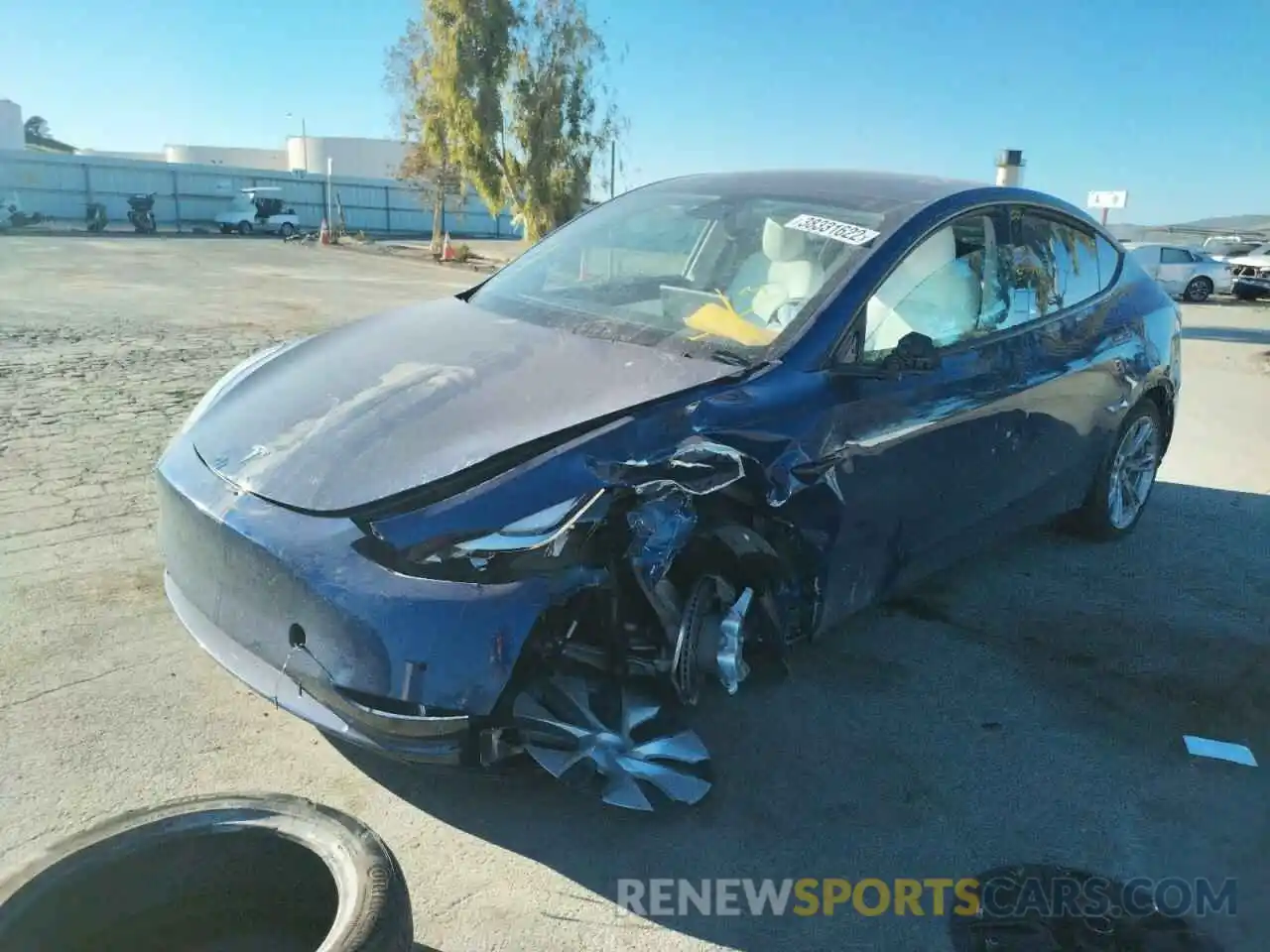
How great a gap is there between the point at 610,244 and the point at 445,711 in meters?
2.39

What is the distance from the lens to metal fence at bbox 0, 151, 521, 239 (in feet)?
132

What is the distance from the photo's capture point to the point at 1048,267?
14.3ft

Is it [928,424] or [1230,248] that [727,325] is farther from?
[1230,248]

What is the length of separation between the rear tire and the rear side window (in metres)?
0.84

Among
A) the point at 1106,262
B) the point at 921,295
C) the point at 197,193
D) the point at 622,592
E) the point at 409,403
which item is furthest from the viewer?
the point at 197,193

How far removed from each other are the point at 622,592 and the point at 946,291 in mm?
1894

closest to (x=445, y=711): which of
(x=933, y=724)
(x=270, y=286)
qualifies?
(x=933, y=724)

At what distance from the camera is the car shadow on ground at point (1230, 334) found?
16.5 metres

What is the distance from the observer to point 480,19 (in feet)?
82.6

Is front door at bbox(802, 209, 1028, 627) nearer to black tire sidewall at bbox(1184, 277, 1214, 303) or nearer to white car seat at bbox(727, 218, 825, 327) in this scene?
white car seat at bbox(727, 218, 825, 327)

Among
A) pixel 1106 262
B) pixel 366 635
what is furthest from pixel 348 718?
pixel 1106 262

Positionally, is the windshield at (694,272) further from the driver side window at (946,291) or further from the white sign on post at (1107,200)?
the white sign on post at (1107,200)

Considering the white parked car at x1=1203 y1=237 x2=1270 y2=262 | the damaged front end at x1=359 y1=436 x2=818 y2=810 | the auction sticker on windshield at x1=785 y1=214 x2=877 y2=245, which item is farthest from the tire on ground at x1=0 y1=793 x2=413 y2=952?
the white parked car at x1=1203 y1=237 x2=1270 y2=262

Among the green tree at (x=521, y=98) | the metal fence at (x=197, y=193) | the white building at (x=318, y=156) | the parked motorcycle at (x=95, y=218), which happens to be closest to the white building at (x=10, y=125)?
the white building at (x=318, y=156)
